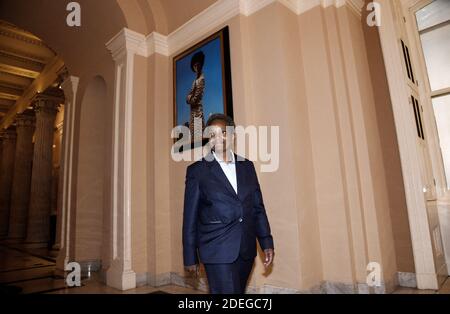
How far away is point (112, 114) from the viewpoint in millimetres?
4938

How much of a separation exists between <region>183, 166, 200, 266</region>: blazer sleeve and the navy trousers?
0.12 meters

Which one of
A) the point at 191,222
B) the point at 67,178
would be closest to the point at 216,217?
the point at 191,222

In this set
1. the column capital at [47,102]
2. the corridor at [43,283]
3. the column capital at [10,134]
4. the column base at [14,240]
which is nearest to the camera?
the corridor at [43,283]

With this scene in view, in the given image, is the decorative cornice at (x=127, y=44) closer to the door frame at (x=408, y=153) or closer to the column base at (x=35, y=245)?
the door frame at (x=408, y=153)

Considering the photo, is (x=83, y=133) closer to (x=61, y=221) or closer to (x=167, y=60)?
(x=61, y=221)

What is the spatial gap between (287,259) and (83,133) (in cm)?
441

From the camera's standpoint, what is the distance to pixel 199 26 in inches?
174

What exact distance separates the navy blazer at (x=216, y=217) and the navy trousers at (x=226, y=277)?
4 cm

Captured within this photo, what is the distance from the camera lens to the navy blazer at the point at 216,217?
195 centimetres

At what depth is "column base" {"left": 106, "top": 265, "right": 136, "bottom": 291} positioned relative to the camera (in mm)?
4172

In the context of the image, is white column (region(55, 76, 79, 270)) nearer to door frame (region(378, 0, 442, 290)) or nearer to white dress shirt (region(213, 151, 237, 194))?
white dress shirt (region(213, 151, 237, 194))

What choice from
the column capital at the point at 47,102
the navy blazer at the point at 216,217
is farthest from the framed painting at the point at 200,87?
the column capital at the point at 47,102

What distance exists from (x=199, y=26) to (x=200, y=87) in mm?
871

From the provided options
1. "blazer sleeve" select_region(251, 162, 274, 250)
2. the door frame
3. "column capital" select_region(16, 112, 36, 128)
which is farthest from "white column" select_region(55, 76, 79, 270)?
"column capital" select_region(16, 112, 36, 128)
